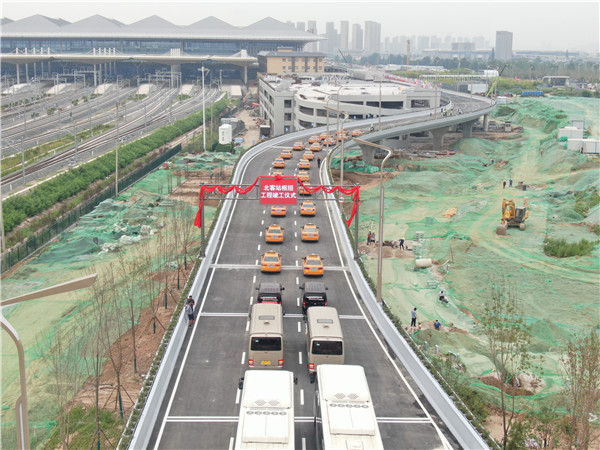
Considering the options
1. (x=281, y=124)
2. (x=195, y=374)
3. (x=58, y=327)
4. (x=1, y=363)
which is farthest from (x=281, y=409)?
(x=281, y=124)

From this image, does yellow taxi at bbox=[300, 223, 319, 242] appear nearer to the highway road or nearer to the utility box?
the highway road

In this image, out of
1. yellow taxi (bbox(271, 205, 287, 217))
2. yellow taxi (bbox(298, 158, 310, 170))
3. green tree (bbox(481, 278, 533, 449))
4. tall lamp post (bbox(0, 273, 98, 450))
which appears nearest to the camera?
tall lamp post (bbox(0, 273, 98, 450))

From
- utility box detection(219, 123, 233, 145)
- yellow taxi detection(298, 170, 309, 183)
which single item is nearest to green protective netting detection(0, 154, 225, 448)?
yellow taxi detection(298, 170, 309, 183)

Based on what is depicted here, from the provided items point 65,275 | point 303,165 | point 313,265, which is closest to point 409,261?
point 313,265

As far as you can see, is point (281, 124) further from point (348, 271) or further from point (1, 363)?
point (1, 363)

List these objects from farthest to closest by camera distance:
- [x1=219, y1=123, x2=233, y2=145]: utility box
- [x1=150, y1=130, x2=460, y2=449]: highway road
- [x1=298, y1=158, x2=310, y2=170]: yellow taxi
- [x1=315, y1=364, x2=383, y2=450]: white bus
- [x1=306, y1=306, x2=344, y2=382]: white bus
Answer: [x1=219, y1=123, x2=233, y2=145]: utility box → [x1=298, y1=158, x2=310, y2=170]: yellow taxi → [x1=306, y1=306, x2=344, y2=382]: white bus → [x1=150, y1=130, x2=460, y2=449]: highway road → [x1=315, y1=364, x2=383, y2=450]: white bus

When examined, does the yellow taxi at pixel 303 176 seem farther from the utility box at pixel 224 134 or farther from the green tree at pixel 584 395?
the green tree at pixel 584 395

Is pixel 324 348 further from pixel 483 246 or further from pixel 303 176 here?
pixel 303 176
